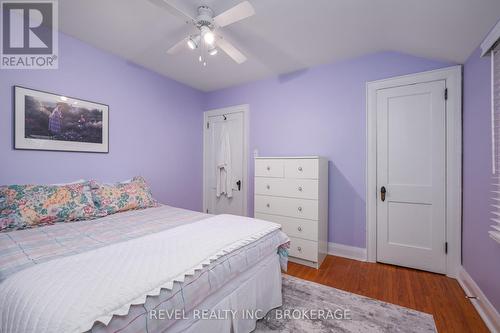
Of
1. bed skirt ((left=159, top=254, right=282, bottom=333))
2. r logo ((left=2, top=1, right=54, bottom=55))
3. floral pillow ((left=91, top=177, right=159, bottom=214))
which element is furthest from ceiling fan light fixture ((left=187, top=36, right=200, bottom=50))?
bed skirt ((left=159, top=254, right=282, bottom=333))

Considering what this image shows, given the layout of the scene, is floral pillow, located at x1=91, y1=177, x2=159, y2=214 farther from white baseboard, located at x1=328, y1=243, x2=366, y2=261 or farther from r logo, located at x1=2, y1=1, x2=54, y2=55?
white baseboard, located at x1=328, y1=243, x2=366, y2=261

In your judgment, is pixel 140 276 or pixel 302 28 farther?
pixel 302 28

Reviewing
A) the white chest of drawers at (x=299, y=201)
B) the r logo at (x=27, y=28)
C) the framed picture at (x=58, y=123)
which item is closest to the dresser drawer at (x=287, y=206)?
the white chest of drawers at (x=299, y=201)

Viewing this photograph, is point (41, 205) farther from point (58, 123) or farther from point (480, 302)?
point (480, 302)

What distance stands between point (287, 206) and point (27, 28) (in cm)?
330

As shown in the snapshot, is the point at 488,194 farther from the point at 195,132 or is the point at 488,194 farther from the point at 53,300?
the point at 195,132

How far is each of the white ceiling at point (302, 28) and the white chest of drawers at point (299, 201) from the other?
52.0 inches

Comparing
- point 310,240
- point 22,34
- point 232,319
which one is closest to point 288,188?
point 310,240

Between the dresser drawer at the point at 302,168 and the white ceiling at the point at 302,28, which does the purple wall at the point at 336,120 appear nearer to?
the white ceiling at the point at 302,28

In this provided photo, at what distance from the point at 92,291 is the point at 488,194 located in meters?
2.64

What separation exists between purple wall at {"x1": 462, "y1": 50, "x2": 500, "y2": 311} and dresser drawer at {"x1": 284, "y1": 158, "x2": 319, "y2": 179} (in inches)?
53.9

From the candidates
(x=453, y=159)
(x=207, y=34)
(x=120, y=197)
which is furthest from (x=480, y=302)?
(x=120, y=197)

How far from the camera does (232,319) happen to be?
1315 mm

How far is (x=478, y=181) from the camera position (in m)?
1.87
